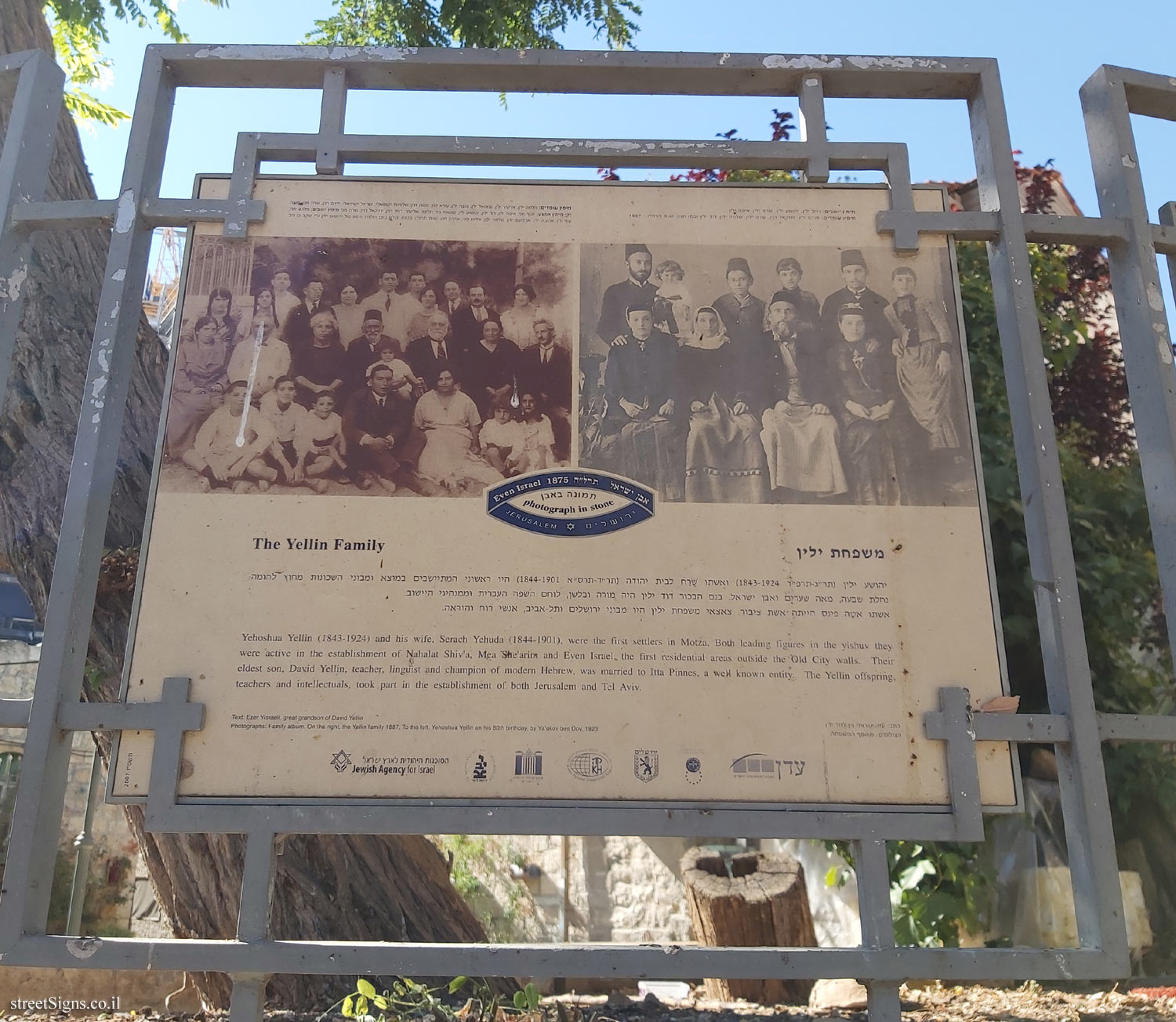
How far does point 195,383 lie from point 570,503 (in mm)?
1201

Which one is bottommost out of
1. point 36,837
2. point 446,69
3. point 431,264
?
point 36,837

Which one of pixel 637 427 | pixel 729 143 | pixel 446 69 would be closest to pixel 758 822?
pixel 637 427

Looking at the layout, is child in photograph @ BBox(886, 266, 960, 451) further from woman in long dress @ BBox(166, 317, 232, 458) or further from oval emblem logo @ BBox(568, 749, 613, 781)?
woman in long dress @ BBox(166, 317, 232, 458)

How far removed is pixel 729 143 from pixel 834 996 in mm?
3404

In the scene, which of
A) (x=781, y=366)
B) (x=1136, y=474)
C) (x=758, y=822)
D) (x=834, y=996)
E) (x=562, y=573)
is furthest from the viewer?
(x=1136, y=474)

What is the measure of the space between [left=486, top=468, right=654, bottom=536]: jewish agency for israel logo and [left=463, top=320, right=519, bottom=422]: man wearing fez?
0.83 ft

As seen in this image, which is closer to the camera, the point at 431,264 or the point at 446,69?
the point at 431,264

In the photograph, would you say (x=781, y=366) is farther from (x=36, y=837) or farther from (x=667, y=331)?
(x=36, y=837)

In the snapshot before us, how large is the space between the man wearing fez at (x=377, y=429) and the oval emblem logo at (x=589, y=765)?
3.03 ft

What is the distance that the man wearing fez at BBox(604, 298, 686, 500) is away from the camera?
2805 mm

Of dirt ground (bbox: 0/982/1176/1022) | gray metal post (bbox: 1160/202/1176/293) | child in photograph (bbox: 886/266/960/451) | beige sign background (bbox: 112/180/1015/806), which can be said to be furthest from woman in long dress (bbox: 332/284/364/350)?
gray metal post (bbox: 1160/202/1176/293)

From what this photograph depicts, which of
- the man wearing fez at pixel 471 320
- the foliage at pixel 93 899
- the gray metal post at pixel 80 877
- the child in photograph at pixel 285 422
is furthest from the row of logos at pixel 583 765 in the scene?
the foliage at pixel 93 899

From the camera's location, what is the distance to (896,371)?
2.95 meters

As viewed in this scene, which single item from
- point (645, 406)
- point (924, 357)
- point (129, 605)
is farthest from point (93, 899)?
point (924, 357)
